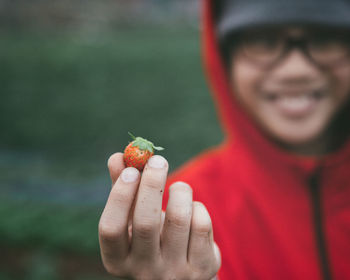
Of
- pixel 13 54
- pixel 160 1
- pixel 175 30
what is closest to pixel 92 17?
pixel 175 30

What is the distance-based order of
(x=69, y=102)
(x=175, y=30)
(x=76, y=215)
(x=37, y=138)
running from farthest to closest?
(x=175, y=30), (x=69, y=102), (x=37, y=138), (x=76, y=215)

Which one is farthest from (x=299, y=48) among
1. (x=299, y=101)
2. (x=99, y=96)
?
(x=99, y=96)

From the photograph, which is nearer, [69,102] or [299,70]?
[299,70]

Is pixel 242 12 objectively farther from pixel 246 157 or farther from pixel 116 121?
pixel 116 121

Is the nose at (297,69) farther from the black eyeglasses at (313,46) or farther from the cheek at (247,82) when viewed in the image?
the cheek at (247,82)

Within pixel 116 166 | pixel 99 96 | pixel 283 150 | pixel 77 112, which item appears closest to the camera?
pixel 116 166

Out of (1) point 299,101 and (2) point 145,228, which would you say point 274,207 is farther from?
(2) point 145,228

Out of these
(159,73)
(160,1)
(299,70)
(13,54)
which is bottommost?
(299,70)

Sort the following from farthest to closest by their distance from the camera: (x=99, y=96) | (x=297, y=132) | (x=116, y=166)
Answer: (x=99, y=96) → (x=297, y=132) → (x=116, y=166)
